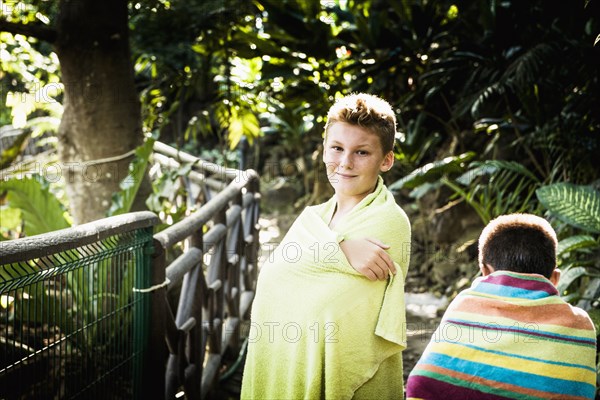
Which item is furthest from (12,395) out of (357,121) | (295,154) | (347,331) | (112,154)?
(295,154)

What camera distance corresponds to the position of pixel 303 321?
1.79 meters

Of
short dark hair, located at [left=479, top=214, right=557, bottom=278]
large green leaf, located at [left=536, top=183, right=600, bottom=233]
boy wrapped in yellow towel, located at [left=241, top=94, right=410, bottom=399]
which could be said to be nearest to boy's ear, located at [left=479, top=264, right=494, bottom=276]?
short dark hair, located at [left=479, top=214, right=557, bottom=278]

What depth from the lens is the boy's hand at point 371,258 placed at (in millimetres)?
1727

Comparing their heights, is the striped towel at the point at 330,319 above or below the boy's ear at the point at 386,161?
below

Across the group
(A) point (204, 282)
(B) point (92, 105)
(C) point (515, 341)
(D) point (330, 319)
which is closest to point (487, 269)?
(C) point (515, 341)

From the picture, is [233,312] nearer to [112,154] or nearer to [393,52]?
[112,154]

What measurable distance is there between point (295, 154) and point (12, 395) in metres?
9.84

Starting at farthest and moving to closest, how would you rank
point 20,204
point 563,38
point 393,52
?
point 393,52
point 563,38
point 20,204

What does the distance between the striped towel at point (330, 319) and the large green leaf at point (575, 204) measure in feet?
5.53

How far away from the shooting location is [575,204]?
3.22 meters

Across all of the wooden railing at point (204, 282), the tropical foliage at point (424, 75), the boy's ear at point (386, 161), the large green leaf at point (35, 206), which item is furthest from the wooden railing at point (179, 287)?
the boy's ear at point (386, 161)

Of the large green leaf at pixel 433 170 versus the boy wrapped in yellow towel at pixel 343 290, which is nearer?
the boy wrapped in yellow towel at pixel 343 290

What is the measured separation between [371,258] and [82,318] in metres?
1.00

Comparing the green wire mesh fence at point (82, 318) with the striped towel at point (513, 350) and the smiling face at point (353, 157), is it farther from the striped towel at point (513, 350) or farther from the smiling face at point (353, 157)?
the striped towel at point (513, 350)
